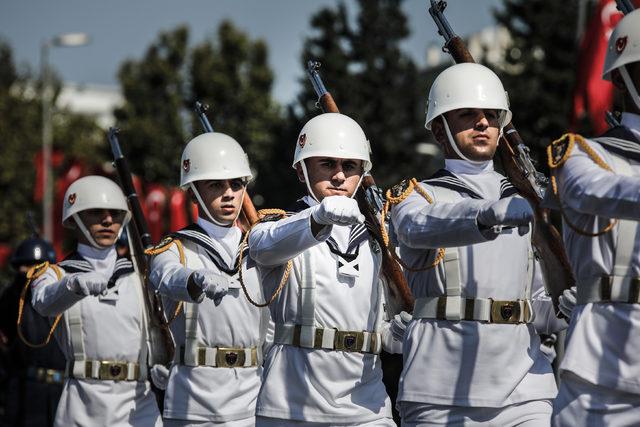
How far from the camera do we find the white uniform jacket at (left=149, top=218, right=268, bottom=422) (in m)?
8.96

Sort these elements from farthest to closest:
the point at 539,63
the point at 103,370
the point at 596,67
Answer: the point at 539,63 < the point at 596,67 < the point at 103,370

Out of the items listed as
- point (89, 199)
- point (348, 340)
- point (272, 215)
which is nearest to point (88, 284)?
point (89, 199)

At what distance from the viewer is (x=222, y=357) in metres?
9.10

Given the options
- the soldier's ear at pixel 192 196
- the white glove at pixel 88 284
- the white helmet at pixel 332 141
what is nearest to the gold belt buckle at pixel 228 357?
the white glove at pixel 88 284

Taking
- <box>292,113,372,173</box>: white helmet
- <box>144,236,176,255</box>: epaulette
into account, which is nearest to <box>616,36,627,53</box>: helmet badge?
<box>292,113,372,173</box>: white helmet

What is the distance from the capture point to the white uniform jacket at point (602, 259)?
5.19m

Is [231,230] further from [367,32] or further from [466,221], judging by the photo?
[367,32]

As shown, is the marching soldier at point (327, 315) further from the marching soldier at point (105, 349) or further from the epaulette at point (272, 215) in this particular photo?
the marching soldier at point (105, 349)

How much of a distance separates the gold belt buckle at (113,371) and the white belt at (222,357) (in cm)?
118

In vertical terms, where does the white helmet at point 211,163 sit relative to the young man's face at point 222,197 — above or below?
above

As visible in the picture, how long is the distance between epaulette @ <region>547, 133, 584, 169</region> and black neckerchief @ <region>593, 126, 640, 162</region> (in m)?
0.15

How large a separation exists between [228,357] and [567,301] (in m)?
2.94

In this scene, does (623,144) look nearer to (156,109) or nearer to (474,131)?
(474,131)

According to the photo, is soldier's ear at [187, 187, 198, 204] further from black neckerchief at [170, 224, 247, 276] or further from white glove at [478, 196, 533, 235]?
white glove at [478, 196, 533, 235]
